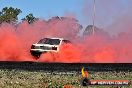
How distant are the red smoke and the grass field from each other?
8.86m

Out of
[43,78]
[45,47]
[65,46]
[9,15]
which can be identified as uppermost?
[9,15]

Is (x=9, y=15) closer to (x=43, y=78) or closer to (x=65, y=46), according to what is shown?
(x=65, y=46)

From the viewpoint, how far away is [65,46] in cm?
3094

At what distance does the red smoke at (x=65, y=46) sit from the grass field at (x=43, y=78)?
29.1 ft

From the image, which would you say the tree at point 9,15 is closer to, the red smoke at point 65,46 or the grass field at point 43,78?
the red smoke at point 65,46

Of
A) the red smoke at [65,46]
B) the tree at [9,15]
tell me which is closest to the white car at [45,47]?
the red smoke at [65,46]

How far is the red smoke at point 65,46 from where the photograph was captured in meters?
31.2

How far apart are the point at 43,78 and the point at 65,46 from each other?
41.2 ft

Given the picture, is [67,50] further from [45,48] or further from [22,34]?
[22,34]

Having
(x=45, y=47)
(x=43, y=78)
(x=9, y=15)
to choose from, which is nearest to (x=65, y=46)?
(x=45, y=47)

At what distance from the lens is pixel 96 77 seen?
19.3 metres

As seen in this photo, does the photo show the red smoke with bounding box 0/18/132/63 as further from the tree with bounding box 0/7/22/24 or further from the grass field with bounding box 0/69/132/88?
the tree with bounding box 0/7/22/24

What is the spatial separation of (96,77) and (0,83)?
448 centimetres

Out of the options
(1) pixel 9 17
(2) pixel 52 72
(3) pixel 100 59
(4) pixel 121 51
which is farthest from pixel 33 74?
(1) pixel 9 17
